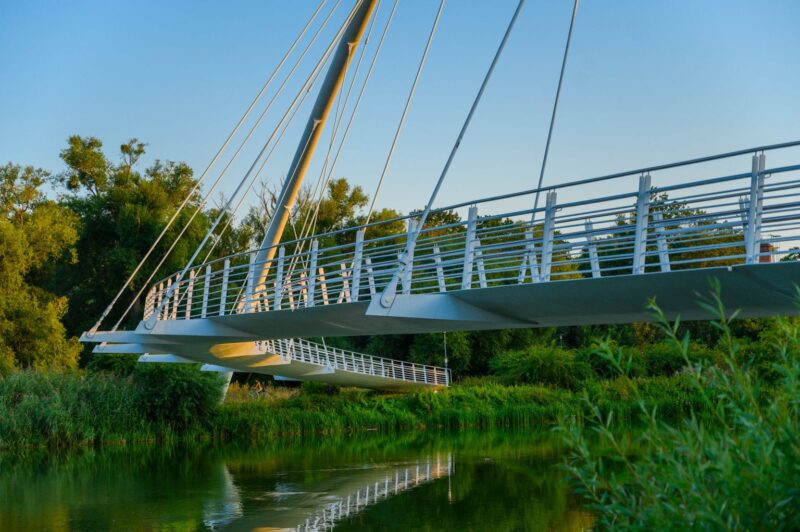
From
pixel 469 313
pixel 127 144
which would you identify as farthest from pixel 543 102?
pixel 127 144

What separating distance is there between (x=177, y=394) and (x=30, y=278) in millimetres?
19488

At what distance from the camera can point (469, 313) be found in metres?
14.3

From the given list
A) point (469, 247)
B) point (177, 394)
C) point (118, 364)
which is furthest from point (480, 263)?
point (118, 364)

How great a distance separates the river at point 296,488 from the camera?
14305mm

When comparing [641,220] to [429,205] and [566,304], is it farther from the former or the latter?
[429,205]

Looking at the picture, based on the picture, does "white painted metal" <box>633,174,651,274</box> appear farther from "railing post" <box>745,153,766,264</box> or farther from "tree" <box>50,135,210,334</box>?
"tree" <box>50,135,210,334</box>

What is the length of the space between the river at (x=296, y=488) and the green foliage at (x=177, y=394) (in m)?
1.84

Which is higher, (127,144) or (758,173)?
(127,144)

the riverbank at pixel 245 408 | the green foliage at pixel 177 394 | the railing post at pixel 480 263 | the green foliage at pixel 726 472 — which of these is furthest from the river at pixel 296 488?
the green foliage at pixel 726 472

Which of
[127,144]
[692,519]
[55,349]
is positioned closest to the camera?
[692,519]

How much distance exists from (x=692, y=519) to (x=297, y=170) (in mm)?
17766

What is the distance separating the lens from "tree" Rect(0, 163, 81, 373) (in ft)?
128

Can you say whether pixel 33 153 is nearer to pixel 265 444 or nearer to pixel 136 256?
pixel 136 256

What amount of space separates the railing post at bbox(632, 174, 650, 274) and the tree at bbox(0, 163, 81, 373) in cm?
2814
